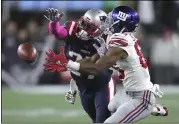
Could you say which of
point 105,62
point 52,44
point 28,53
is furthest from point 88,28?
point 52,44

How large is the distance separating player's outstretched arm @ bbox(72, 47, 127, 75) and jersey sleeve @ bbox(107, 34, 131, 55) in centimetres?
3

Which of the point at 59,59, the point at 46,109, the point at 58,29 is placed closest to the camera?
the point at 59,59

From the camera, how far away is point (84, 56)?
5.89 m

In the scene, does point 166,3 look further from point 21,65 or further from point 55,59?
point 55,59

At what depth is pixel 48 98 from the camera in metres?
10.2

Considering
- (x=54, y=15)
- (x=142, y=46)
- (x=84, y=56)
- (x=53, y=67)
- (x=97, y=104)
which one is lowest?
(x=142, y=46)

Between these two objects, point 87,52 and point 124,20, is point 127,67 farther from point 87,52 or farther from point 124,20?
point 87,52

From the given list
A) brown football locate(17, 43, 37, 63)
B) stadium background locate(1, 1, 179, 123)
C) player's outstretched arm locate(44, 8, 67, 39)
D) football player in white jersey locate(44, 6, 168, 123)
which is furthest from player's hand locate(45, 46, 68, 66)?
stadium background locate(1, 1, 179, 123)

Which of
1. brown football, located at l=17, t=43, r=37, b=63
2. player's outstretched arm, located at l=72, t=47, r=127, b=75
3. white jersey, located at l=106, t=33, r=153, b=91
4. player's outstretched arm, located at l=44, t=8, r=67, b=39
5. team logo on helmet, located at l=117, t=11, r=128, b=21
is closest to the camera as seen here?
player's outstretched arm, located at l=72, t=47, r=127, b=75

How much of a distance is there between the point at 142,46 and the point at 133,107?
692 cm

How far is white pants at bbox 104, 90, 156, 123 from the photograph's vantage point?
4914 mm

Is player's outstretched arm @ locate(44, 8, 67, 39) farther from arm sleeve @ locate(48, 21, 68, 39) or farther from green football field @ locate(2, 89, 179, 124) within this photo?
green football field @ locate(2, 89, 179, 124)

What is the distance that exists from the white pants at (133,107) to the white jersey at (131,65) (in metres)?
0.06

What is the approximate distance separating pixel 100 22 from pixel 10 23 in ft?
24.0
